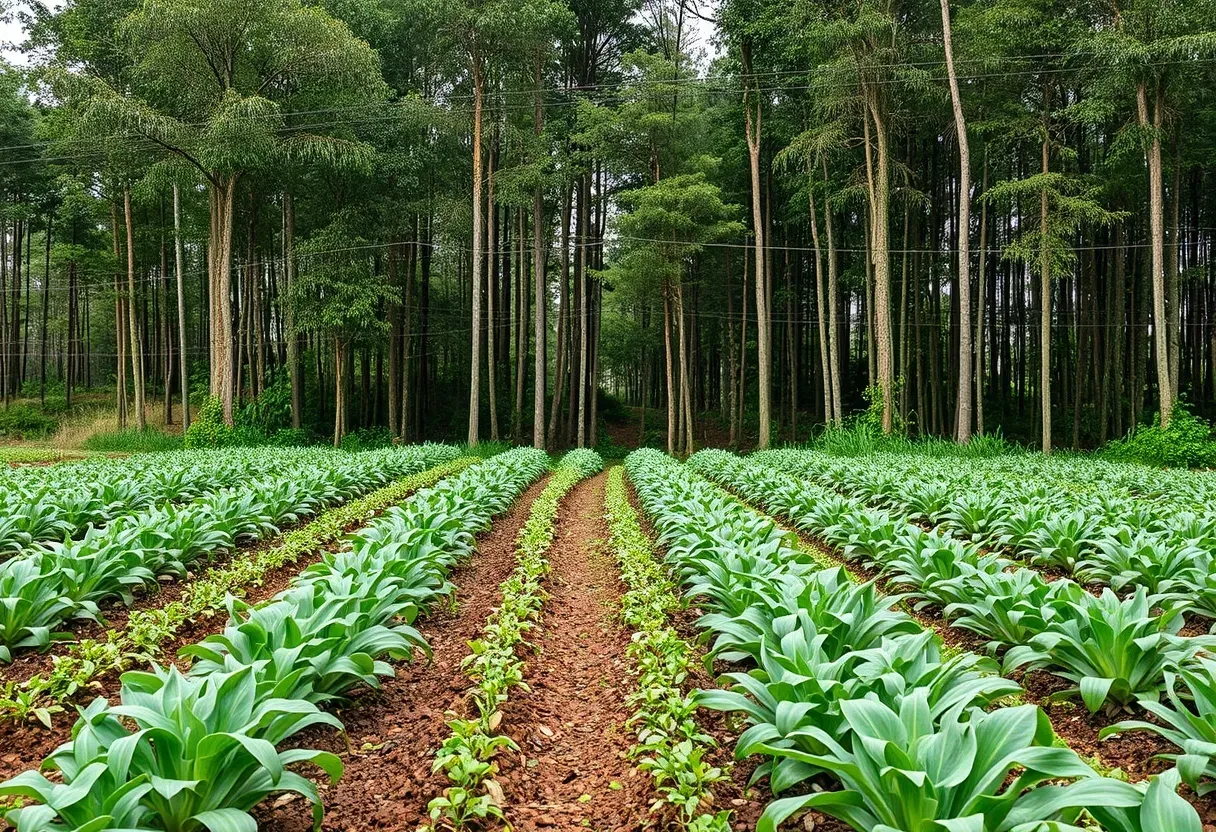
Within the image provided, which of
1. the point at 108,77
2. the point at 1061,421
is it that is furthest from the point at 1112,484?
the point at 108,77

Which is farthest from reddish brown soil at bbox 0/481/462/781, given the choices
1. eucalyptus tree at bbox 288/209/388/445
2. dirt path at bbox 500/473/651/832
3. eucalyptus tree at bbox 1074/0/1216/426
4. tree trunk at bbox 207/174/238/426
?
eucalyptus tree at bbox 1074/0/1216/426

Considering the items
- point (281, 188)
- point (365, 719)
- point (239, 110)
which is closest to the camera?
point (365, 719)

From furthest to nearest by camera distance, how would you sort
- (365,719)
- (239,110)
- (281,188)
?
(281,188) → (239,110) → (365,719)

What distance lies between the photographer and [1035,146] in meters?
18.2

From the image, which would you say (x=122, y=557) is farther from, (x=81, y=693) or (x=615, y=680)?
(x=615, y=680)

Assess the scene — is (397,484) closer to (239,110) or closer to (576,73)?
(239,110)

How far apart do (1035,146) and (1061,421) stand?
12.1m

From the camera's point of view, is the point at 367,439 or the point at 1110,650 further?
the point at 367,439

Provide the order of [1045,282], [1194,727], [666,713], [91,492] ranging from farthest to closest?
[1045,282]
[91,492]
[666,713]
[1194,727]

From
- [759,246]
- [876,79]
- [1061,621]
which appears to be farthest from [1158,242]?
[1061,621]

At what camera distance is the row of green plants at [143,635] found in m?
2.88

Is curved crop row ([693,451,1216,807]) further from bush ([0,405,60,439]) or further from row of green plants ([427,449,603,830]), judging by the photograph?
bush ([0,405,60,439])

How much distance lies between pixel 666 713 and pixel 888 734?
3.24 feet

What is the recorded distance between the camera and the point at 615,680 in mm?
3562
